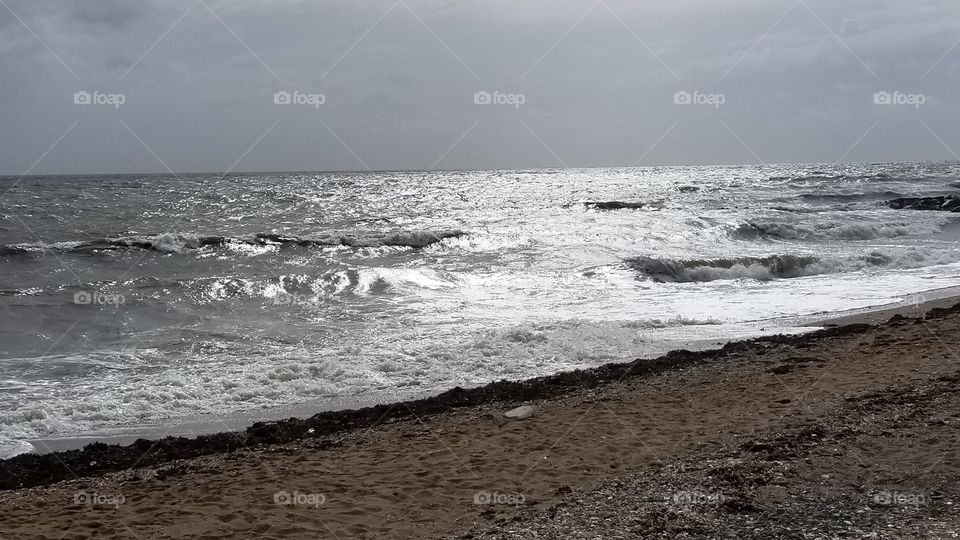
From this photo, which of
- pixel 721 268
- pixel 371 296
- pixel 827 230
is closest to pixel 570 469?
pixel 371 296

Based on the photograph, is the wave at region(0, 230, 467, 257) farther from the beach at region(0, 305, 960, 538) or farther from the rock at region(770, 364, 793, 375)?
the rock at region(770, 364, 793, 375)

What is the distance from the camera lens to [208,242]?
2514 centimetres

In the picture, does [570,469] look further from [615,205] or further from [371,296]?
→ [615,205]

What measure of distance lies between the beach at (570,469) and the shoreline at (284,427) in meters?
0.03

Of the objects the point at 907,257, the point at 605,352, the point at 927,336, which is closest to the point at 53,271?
the point at 605,352

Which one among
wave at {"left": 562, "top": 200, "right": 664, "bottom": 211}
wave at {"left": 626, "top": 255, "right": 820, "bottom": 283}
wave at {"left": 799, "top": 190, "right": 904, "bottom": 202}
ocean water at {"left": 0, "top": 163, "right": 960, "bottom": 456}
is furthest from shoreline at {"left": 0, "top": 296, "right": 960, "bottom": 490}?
A: wave at {"left": 799, "top": 190, "right": 904, "bottom": 202}

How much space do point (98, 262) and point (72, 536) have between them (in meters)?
18.6

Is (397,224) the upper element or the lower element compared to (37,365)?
upper

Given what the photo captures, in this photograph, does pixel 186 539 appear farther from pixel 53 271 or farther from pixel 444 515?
pixel 53 271

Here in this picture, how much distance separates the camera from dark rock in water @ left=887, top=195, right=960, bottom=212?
39.3m

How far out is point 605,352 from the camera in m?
10.5

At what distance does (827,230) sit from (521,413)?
2731 cm

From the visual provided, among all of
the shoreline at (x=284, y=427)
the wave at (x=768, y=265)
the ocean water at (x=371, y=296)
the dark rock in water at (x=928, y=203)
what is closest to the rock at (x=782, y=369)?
the shoreline at (x=284, y=427)

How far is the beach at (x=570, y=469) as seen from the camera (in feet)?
15.9
